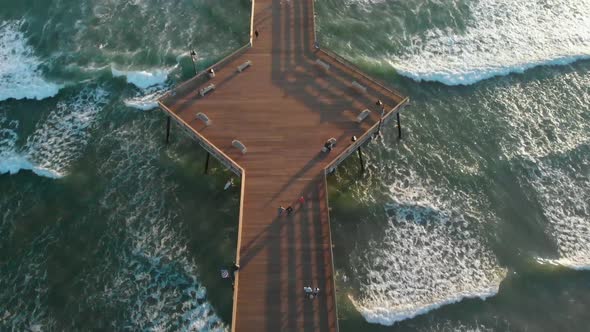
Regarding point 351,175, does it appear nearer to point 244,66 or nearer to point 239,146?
point 239,146

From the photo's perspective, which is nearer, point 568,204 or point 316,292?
point 316,292

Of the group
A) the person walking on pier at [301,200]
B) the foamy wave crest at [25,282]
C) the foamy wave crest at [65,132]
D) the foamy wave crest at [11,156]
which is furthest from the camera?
the foamy wave crest at [65,132]

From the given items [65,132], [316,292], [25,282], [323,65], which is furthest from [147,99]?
[316,292]

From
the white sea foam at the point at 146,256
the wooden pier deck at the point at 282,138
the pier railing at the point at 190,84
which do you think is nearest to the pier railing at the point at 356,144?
the wooden pier deck at the point at 282,138

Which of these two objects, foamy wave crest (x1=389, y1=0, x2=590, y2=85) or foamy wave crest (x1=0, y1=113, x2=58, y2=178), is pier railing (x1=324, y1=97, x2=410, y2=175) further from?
foamy wave crest (x1=0, y1=113, x2=58, y2=178)

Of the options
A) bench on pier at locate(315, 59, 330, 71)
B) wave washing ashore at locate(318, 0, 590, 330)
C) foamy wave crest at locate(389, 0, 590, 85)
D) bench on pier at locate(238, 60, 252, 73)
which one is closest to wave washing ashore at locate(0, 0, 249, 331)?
bench on pier at locate(238, 60, 252, 73)

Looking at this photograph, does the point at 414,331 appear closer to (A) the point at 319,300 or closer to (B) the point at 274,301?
(A) the point at 319,300

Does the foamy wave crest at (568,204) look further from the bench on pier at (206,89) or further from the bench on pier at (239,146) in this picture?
→ the bench on pier at (206,89)
